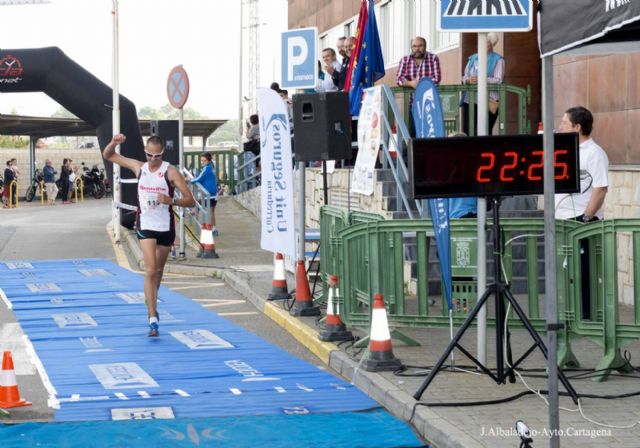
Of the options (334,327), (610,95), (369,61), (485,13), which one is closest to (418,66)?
(369,61)

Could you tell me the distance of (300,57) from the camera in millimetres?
14305

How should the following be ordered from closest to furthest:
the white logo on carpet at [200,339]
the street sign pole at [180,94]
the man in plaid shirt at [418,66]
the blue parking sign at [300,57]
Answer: the white logo on carpet at [200,339] → the blue parking sign at [300,57] → the man in plaid shirt at [418,66] → the street sign pole at [180,94]

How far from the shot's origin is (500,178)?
28.7 feet

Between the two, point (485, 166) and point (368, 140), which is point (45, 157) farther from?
point (485, 166)

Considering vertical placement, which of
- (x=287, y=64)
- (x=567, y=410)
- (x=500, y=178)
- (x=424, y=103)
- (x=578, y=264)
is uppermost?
(x=287, y=64)

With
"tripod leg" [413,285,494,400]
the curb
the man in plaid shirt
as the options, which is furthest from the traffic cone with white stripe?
"tripod leg" [413,285,494,400]

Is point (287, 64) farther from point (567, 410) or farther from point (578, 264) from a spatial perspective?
point (567, 410)

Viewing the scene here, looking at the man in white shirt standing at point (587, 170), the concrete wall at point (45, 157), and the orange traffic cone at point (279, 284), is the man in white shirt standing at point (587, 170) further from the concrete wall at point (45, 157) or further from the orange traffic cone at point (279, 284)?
the concrete wall at point (45, 157)

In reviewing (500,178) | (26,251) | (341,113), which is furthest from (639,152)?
(26,251)

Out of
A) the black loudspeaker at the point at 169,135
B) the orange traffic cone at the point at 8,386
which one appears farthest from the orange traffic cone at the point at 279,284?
the black loudspeaker at the point at 169,135

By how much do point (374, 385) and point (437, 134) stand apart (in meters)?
2.07

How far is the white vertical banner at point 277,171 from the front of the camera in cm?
1427

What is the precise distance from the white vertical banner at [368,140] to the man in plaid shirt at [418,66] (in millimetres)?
2625

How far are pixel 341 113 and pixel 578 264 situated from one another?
4357 mm
